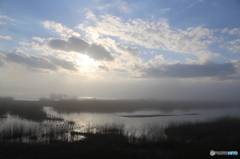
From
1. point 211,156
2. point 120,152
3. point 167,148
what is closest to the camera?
point 211,156

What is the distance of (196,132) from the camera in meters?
23.1

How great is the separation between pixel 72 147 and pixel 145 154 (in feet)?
20.3

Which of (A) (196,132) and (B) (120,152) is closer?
(B) (120,152)

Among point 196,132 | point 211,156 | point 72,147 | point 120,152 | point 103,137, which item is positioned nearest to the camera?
point 211,156

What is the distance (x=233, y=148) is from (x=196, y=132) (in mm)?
10042

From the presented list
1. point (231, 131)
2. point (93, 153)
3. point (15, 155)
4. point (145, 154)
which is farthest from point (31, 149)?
point (231, 131)

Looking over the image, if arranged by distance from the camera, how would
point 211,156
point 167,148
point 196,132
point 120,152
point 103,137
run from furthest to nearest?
point 196,132
point 103,137
point 167,148
point 120,152
point 211,156

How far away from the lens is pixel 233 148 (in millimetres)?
13375

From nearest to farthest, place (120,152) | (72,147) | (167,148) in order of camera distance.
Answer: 1. (120,152)
2. (72,147)
3. (167,148)

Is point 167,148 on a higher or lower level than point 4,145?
lower

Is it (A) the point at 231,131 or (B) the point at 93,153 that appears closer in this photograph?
(B) the point at 93,153

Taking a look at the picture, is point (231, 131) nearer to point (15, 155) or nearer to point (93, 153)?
Answer: point (93, 153)

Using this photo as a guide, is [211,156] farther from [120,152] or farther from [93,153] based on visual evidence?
[93,153]

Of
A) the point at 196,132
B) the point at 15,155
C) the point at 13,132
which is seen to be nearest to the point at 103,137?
the point at 15,155
